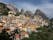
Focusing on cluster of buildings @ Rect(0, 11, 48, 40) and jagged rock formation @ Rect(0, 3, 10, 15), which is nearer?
cluster of buildings @ Rect(0, 11, 48, 40)

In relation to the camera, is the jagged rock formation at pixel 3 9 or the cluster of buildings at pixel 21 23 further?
the jagged rock formation at pixel 3 9

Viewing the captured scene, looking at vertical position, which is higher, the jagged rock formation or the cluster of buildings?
the jagged rock formation

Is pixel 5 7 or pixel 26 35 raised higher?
pixel 5 7

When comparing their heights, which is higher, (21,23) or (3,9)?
(3,9)

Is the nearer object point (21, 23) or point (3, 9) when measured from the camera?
point (21, 23)

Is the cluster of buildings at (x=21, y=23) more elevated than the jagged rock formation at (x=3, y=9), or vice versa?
the jagged rock formation at (x=3, y=9)

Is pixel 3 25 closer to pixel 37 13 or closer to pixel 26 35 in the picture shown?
pixel 26 35

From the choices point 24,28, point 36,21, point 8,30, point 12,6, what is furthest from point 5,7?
point 8,30

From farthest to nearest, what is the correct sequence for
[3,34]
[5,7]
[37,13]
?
[37,13] < [5,7] < [3,34]
